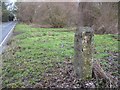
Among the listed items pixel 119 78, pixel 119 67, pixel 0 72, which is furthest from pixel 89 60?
pixel 0 72

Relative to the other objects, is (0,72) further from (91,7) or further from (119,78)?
(91,7)

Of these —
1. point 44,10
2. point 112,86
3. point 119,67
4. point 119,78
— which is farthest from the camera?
point 44,10

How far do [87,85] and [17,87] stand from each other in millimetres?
1235

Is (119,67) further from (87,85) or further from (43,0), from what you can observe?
(43,0)

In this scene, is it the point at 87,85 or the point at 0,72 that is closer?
the point at 87,85

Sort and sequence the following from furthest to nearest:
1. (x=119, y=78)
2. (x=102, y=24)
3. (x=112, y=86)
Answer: (x=102, y=24) < (x=119, y=78) < (x=112, y=86)

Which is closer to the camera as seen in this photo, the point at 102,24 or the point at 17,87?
the point at 17,87

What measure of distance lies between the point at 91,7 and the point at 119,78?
28.4ft

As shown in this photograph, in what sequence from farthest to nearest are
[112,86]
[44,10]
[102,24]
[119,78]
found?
[44,10] → [102,24] → [119,78] → [112,86]

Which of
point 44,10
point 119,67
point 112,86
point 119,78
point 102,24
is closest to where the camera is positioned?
point 112,86

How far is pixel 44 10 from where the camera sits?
18.3 meters

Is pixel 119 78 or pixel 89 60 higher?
pixel 89 60

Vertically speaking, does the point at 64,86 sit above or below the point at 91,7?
below

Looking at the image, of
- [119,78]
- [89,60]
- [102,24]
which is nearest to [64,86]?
[89,60]
